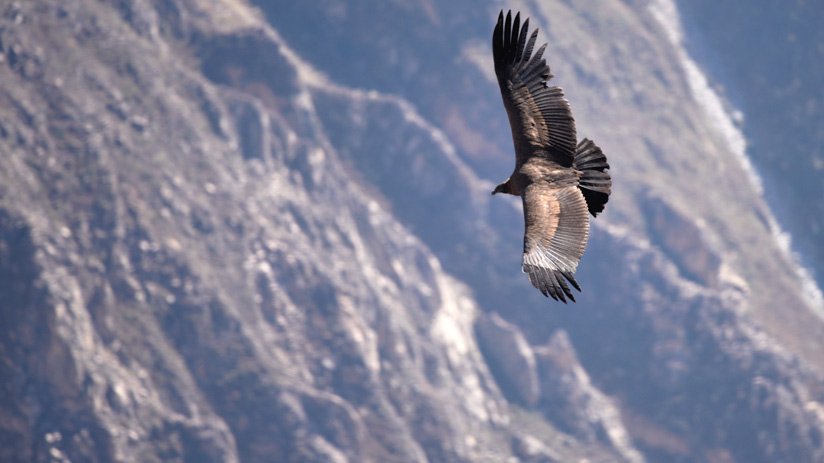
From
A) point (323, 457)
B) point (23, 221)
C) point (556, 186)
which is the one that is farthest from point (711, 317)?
point (556, 186)

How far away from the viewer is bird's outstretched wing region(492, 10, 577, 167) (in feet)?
76.9

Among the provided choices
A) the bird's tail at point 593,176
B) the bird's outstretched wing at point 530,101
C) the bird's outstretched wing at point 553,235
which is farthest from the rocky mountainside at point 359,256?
the bird's outstretched wing at point 553,235

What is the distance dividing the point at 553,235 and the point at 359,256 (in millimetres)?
132230

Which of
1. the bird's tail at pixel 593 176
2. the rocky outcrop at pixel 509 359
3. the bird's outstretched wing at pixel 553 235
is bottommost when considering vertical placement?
the bird's outstretched wing at pixel 553 235

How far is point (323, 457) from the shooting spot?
5256 inches

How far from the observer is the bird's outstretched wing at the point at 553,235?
19.4 metres

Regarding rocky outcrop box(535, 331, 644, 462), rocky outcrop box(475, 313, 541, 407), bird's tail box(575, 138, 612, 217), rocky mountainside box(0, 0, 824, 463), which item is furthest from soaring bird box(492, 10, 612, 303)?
rocky outcrop box(535, 331, 644, 462)

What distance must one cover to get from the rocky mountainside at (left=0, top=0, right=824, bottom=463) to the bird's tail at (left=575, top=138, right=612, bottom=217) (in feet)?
357

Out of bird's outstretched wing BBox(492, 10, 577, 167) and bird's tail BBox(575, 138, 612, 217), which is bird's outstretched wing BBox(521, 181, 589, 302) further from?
bird's outstretched wing BBox(492, 10, 577, 167)

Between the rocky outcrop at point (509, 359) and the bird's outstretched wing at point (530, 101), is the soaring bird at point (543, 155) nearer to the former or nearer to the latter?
the bird's outstretched wing at point (530, 101)

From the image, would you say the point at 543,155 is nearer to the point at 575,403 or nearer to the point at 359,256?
the point at 359,256

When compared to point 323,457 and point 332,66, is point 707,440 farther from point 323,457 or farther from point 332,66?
point 332,66

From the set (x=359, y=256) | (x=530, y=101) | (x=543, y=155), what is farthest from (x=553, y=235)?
(x=359, y=256)

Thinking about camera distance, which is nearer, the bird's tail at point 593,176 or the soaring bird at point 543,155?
the soaring bird at point 543,155
